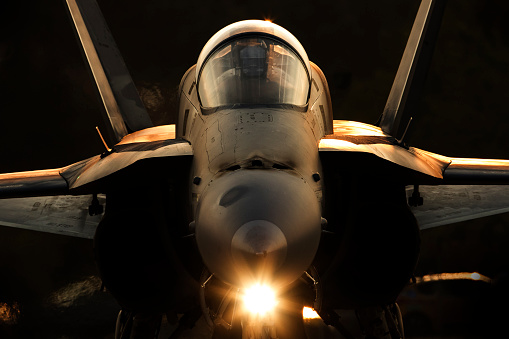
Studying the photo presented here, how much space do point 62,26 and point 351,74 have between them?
7054 millimetres

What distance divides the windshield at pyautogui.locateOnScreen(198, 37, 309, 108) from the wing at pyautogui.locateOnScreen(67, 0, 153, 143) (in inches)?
93.5

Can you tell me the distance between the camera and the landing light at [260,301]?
4.80 m

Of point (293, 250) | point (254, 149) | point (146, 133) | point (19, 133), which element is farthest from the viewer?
point (19, 133)

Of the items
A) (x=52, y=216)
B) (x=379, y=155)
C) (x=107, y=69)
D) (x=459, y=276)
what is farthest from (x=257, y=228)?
(x=459, y=276)

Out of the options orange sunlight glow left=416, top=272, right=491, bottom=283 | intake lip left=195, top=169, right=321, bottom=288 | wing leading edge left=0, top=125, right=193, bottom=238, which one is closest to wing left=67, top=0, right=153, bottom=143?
wing leading edge left=0, top=125, right=193, bottom=238

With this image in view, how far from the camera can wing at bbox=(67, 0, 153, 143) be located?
8664 mm

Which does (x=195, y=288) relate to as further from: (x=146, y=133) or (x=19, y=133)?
(x=19, y=133)

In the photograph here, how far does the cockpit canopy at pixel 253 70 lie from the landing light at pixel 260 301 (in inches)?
75.0

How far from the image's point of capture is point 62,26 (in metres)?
15.0

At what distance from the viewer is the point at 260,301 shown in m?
5.30

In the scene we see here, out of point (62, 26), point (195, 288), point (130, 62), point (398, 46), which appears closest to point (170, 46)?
point (130, 62)

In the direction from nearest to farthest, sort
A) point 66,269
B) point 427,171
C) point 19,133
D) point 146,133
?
1. point 427,171
2. point 146,133
3. point 66,269
4. point 19,133

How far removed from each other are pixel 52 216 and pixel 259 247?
522 cm

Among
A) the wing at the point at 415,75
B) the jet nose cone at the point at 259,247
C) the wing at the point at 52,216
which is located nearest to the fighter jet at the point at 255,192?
the jet nose cone at the point at 259,247
